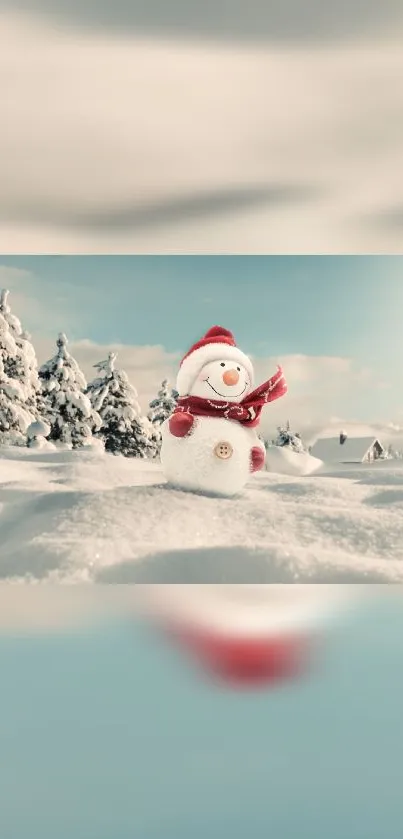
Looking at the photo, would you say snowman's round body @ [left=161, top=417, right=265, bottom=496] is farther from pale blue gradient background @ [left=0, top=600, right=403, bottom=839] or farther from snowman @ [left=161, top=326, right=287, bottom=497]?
pale blue gradient background @ [left=0, top=600, right=403, bottom=839]

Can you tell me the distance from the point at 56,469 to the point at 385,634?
2676 millimetres

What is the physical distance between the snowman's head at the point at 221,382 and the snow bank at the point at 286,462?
1952 millimetres

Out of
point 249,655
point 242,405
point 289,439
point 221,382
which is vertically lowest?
point 249,655

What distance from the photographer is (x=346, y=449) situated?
7062mm

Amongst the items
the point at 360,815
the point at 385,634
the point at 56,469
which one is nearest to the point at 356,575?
the point at 385,634

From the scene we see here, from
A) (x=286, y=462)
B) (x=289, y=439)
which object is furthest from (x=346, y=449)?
(x=286, y=462)

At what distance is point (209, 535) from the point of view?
122 inches

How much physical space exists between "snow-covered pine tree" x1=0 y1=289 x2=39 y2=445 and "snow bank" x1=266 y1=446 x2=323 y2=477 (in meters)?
2.62

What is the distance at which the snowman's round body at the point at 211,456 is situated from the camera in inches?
136

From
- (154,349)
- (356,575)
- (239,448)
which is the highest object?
(154,349)

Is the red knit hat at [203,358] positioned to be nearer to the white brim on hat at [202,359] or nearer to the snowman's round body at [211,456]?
the white brim on hat at [202,359]

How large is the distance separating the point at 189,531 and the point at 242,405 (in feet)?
2.43

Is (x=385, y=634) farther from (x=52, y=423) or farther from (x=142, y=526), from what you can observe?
(x=52, y=423)

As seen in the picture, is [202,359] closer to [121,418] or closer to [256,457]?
[256,457]
